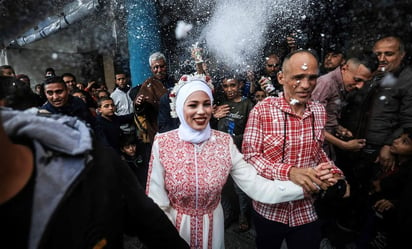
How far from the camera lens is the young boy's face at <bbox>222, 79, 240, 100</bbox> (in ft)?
12.7

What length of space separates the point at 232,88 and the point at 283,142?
6.16 feet

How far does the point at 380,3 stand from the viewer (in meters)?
6.54

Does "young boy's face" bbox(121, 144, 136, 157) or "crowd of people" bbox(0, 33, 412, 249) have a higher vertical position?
"crowd of people" bbox(0, 33, 412, 249)

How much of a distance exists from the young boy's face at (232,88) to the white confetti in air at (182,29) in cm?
500

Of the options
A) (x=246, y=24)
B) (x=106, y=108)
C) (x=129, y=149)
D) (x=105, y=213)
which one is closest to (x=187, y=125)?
(x=105, y=213)

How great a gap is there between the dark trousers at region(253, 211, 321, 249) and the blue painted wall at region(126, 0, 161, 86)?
519cm

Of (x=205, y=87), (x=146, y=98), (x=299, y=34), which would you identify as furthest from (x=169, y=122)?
(x=299, y=34)

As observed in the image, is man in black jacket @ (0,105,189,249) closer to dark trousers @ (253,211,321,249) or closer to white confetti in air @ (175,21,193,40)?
dark trousers @ (253,211,321,249)

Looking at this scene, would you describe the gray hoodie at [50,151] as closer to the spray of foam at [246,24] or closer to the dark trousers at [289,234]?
the dark trousers at [289,234]

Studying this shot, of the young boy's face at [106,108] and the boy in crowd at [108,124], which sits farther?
the young boy's face at [106,108]

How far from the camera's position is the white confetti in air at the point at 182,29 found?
823 cm

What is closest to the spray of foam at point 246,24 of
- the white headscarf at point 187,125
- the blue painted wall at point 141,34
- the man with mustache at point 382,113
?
the blue painted wall at point 141,34

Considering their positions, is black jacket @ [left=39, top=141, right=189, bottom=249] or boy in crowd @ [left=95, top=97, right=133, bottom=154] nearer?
black jacket @ [left=39, top=141, right=189, bottom=249]

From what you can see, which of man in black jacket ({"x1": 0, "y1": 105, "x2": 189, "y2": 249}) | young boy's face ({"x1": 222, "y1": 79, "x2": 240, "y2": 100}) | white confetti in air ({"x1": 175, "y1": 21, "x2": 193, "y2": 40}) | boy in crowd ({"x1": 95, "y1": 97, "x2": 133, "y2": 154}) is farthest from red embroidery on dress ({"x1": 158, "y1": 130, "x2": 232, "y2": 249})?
white confetti in air ({"x1": 175, "y1": 21, "x2": 193, "y2": 40})
